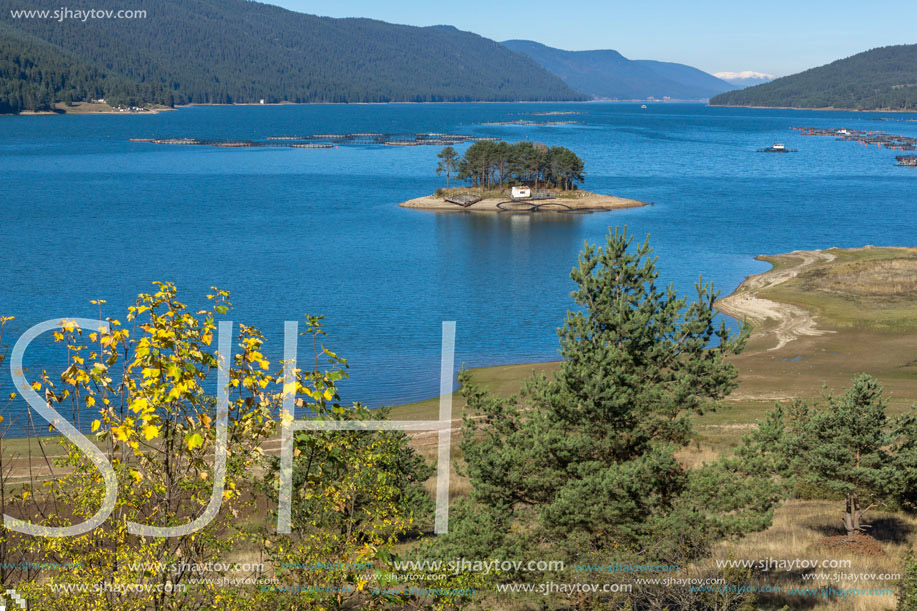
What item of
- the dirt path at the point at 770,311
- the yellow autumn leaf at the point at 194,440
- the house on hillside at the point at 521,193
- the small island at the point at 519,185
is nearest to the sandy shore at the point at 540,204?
the small island at the point at 519,185

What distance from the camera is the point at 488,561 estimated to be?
51.9 feet

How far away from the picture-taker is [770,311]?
60656mm

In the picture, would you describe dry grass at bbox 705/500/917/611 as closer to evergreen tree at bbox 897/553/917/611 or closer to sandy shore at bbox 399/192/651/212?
evergreen tree at bbox 897/553/917/611

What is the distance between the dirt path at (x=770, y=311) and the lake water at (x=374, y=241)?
11.3ft

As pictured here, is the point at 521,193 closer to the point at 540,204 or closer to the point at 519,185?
the point at 540,204

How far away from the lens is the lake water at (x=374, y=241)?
5778 centimetres

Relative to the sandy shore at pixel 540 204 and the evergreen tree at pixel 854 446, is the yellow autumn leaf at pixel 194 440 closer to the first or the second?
the evergreen tree at pixel 854 446

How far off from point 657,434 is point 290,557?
11985 mm

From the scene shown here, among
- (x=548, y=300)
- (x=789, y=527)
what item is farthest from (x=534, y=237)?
(x=789, y=527)

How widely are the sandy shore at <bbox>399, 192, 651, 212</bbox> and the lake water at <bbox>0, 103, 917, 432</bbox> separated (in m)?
3.34

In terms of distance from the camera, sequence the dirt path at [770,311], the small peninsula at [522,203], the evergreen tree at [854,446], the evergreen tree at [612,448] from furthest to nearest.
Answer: the small peninsula at [522,203], the dirt path at [770,311], the evergreen tree at [854,446], the evergreen tree at [612,448]

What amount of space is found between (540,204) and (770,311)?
5927 cm

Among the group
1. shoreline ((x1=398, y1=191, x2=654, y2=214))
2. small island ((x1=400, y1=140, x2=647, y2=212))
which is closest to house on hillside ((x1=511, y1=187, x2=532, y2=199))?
small island ((x1=400, y1=140, x2=647, y2=212))

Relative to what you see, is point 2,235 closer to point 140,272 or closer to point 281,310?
point 140,272
